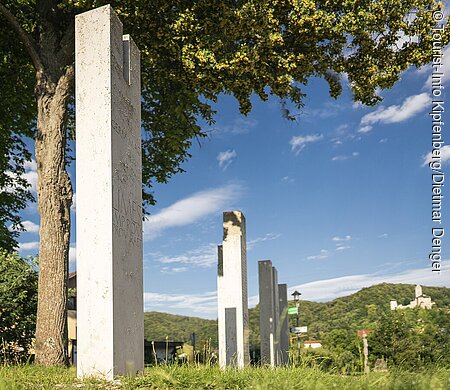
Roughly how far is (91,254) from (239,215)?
6782 millimetres

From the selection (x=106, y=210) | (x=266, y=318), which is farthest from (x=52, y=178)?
(x=266, y=318)

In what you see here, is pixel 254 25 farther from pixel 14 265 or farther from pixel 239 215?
pixel 14 265

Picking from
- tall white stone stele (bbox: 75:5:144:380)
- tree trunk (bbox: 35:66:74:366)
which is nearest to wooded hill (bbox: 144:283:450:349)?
tree trunk (bbox: 35:66:74:366)

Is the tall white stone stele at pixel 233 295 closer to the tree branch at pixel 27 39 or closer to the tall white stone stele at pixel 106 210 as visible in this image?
the tree branch at pixel 27 39

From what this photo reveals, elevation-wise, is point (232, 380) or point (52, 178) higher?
point (52, 178)

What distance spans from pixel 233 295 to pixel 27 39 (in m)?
7.36

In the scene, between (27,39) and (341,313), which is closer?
(27,39)

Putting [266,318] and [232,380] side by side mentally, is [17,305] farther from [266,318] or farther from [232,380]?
[232,380]

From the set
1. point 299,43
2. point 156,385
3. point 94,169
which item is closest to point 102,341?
point 156,385

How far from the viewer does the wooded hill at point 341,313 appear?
86.5 ft

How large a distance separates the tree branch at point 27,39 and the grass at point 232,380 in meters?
8.60

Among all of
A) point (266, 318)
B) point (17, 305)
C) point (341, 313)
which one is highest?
point (17, 305)

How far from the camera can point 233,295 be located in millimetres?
12398

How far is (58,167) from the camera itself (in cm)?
1216
